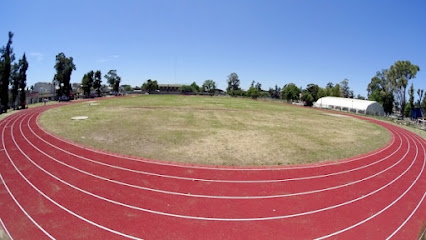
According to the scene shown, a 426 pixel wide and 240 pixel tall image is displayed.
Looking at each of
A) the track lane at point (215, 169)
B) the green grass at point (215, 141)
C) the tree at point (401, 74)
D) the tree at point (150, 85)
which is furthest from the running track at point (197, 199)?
the tree at point (150, 85)

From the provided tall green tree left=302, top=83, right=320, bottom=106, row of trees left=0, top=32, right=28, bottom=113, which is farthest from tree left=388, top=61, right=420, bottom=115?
row of trees left=0, top=32, right=28, bottom=113

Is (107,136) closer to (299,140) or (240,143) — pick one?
(240,143)

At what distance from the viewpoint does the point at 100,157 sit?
17.2 m

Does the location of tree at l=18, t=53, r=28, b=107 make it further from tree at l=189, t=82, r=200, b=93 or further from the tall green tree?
tree at l=189, t=82, r=200, b=93

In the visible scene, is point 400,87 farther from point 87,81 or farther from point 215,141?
point 87,81

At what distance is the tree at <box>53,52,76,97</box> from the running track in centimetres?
6133

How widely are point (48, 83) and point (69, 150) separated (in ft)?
405

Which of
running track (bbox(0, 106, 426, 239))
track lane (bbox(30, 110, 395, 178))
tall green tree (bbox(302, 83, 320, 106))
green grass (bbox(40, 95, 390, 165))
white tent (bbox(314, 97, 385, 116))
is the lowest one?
running track (bbox(0, 106, 426, 239))

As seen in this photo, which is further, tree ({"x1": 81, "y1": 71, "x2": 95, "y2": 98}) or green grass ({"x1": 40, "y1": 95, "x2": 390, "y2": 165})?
tree ({"x1": 81, "y1": 71, "x2": 95, "y2": 98})

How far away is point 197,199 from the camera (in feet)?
39.1

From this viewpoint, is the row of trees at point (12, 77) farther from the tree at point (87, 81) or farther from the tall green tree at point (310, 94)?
the tall green tree at point (310, 94)

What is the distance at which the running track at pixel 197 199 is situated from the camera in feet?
31.7

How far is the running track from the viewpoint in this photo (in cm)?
965

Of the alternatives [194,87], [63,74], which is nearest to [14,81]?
[63,74]
